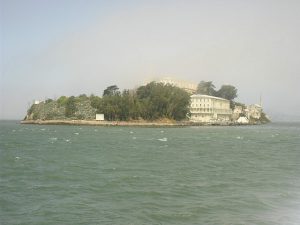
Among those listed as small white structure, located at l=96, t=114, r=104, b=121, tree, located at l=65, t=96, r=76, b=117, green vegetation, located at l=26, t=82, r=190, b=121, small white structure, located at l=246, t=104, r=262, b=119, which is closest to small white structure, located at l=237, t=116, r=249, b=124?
small white structure, located at l=246, t=104, r=262, b=119

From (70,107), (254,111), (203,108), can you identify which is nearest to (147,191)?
(70,107)

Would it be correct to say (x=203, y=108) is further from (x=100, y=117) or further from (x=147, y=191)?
(x=147, y=191)

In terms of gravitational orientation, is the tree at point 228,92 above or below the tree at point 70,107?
above

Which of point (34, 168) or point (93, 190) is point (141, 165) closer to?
point (34, 168)

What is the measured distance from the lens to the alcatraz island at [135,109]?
84812 mm

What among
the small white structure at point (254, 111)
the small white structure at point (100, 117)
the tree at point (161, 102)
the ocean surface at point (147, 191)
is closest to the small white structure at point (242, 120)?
the small white structure at point (254, 111)

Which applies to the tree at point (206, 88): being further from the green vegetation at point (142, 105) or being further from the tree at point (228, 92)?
the green vegetation at point (142, 105)

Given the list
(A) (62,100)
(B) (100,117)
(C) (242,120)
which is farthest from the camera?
(C) (242,120)

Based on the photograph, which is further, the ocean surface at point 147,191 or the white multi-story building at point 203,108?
the white multi-story building at point 203,108

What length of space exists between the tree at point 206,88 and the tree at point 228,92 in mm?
1987

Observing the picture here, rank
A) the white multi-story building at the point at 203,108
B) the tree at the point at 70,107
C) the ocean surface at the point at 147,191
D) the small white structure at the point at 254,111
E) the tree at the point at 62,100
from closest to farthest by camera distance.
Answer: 1. the ocean surface at the point at 147,191
2. the tree at the point at 70,107
3. the tree at the point at 62,100
4. the white multi-story building at the point at 203,108
5. the small white structure at the point at 254,111

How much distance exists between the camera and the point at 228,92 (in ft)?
423

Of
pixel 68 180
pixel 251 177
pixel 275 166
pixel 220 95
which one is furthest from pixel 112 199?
pixel 220 95

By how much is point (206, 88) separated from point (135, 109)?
4939 cm
